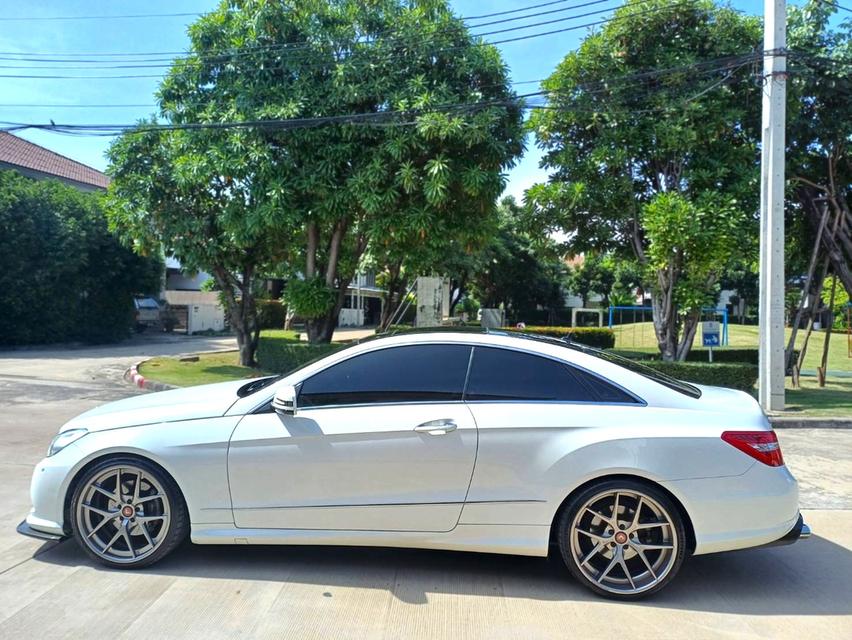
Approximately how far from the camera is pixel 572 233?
16.1 m

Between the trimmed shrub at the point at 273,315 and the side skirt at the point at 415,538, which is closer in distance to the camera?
the side skirt at the point at 415,538

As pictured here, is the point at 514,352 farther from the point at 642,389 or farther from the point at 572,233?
the point at 572,233

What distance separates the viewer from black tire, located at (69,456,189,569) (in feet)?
13.4

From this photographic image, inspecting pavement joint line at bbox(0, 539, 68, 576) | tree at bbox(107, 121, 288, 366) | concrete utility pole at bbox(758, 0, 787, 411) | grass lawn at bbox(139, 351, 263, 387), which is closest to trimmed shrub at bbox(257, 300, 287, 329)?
grass lawn at bbox(139, 351, 263, 387)

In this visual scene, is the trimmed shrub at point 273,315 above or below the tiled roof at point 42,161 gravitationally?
below

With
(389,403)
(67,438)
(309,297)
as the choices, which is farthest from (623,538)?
(309,297)

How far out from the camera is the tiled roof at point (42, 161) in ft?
109

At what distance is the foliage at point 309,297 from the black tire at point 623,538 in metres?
12.2

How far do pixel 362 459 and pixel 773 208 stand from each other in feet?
34.2

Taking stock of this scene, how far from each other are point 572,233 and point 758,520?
12782mm

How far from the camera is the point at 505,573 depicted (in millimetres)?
4273

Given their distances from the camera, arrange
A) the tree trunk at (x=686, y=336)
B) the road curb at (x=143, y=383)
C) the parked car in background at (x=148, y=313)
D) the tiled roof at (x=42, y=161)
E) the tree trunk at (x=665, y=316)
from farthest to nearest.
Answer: the parked car in background at (x=148, y=313)
the tiled roof at (x=42, y=161)
the tree trunk at (x=686, y=336)
the tree trunk at (x=665, y=316)
the road curb at (x=143, y=383)

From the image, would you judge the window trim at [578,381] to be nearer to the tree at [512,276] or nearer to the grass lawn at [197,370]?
the grass lawn at [197,370]

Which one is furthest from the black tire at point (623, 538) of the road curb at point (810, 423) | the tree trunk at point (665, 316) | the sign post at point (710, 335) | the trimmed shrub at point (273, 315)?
the trimmed shrub at point (273, 315)
